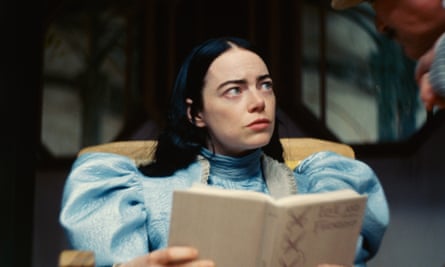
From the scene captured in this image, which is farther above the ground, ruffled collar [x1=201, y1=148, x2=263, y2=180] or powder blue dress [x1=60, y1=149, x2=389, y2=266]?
ruffled collar [x1=201, y1=148, x2=263, y2=180]

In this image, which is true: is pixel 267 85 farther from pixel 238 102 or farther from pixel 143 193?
pixel 143 193

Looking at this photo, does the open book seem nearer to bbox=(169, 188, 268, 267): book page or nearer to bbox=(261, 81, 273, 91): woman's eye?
bbox=(169, 188, 268, 267): book page

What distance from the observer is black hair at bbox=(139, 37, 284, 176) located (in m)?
1.62

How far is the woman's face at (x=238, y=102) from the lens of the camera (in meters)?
1.50

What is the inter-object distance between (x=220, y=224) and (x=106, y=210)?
14.7 inches

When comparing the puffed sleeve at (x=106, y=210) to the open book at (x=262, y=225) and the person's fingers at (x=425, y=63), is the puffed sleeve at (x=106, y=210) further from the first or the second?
the person's fingers at (x=425, y=63)

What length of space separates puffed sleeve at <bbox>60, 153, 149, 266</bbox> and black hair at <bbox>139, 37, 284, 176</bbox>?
9 centimetres

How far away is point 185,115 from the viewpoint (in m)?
1.69

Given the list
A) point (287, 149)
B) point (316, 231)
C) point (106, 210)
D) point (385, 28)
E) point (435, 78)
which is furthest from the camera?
point (287, 149)

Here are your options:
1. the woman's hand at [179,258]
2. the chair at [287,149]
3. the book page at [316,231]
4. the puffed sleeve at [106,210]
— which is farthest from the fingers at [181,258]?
the chair at [287,149]

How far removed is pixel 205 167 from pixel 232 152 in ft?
0.24

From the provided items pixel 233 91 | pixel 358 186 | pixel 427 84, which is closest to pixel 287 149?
pixel 358 186

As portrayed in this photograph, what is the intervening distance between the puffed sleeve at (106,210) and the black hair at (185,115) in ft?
0.30

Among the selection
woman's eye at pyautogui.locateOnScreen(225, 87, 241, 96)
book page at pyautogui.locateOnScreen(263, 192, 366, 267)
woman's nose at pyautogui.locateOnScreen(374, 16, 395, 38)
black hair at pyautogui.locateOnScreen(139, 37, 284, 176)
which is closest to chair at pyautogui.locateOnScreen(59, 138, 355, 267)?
black hair at pyautogui.locateOnScreen(139, 37, 284, 176)
